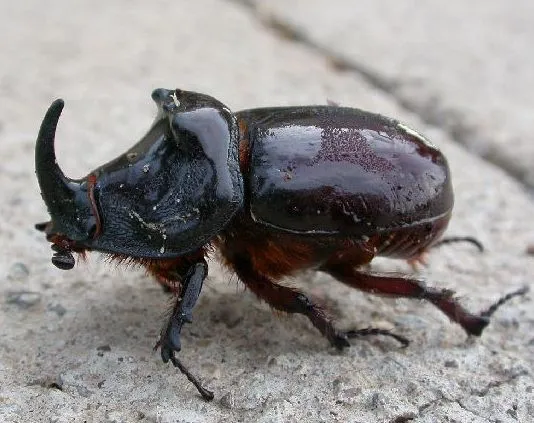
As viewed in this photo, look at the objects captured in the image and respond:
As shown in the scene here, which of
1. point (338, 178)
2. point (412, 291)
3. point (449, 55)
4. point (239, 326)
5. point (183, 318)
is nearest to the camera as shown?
point (183, 318)

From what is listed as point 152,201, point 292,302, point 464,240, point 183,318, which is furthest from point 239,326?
point 464,240

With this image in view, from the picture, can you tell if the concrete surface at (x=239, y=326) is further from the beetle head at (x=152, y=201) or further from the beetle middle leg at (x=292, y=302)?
the beetle head at (x=152, y=201)

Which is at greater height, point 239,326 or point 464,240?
point 464,240

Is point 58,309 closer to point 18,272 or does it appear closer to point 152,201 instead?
point 18,272

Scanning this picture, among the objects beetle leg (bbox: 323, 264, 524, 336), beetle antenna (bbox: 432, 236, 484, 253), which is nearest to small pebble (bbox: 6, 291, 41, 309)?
beetle leg (bbox: 323, 264, 524, 336)

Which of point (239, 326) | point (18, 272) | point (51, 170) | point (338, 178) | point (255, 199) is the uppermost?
point (338, 178)

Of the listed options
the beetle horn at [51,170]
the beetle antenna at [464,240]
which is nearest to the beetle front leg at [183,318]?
the beetle horn at [51,170]

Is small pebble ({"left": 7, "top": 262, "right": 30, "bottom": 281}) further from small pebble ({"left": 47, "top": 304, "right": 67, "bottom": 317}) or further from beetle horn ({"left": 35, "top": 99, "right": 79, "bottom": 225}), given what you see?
beetle horn ({"left": 35, "top": 99, "right": 79, "bottom": 225})

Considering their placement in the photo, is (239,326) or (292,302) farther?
(239,326)
